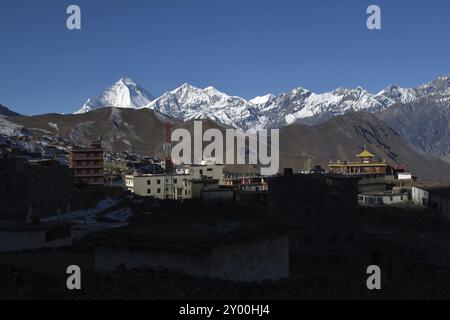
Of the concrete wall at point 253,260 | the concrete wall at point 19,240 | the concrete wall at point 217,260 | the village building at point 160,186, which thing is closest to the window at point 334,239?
the concrete wall at point 19,240

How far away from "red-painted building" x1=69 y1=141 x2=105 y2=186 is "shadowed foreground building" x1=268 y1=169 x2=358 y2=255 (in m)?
53.4

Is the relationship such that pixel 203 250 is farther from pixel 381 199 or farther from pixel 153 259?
pixel 381 199

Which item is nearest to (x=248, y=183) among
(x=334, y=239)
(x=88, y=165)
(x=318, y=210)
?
(x=88, y=165)

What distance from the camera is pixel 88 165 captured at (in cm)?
9506

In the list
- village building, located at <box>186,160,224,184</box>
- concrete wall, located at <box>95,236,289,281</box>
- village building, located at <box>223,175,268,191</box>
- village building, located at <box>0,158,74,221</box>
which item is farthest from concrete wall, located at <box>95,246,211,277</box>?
village building, located at <box>186,160,224,184</box>

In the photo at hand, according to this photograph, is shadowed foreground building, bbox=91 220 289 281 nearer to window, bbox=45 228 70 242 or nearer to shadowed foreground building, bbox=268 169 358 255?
window, bbox=45 228 70 242

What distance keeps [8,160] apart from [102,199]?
14267 millimetres

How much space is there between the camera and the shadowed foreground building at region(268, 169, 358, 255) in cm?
4399

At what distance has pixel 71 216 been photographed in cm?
6956

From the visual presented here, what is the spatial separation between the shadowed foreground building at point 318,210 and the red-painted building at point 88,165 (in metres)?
53.4

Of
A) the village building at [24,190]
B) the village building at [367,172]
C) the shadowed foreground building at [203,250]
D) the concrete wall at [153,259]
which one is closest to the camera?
the concrete wall at [153,259]

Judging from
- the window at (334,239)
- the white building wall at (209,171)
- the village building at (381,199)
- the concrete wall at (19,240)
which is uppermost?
the white building wall at (209,171)

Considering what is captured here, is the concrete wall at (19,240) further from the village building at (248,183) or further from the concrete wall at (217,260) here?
the village building at (248,183)

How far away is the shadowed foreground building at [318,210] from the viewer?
44.0m
